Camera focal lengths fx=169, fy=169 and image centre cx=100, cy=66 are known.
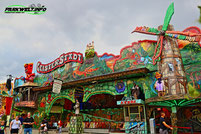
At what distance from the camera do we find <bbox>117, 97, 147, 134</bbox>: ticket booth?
12820mm

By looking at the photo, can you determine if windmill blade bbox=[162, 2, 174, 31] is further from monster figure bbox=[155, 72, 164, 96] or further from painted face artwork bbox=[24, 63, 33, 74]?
painted face artwork bbox=[24, 63, 33, 74]

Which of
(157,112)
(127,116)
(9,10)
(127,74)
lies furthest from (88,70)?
(9,10)

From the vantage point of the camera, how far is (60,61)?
69.3 feet

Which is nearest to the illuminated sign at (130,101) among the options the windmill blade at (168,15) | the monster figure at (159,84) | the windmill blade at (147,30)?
the monster figure at (159,84)

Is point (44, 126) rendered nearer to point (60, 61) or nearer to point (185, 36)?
point (60, 61)

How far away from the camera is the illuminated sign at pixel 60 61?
19.5 m

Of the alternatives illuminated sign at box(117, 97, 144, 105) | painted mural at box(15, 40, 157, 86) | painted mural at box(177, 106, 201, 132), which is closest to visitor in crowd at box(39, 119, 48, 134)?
painted mural at box(15, 40, 157, 86)

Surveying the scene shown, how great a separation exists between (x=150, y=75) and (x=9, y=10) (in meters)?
13.5

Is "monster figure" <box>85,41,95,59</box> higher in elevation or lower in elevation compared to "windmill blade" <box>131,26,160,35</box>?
lower

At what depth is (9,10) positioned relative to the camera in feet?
48.6

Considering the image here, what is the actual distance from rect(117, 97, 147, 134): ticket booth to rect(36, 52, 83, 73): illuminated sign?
781 centimetres

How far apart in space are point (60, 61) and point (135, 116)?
1183 cm

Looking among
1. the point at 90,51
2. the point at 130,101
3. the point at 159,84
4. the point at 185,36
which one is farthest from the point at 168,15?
the point at 90,51

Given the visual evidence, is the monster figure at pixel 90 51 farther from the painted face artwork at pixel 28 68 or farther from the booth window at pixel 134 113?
the painted face artwork at pixel 28 68
